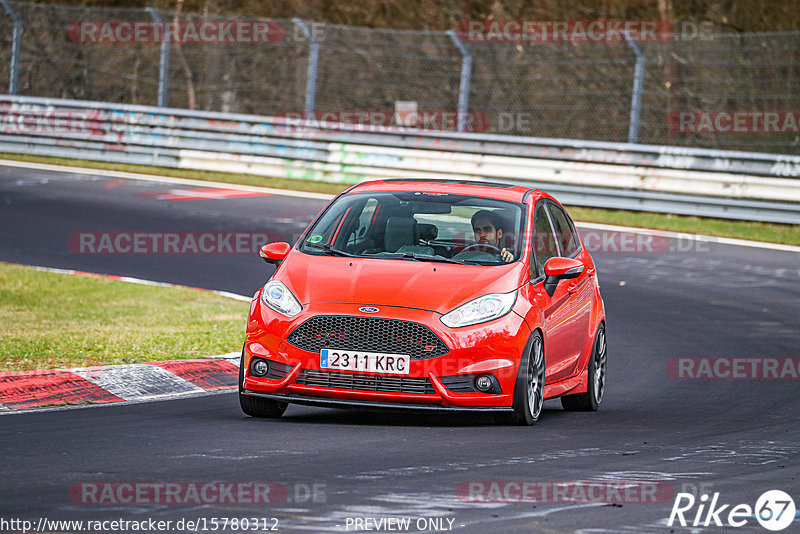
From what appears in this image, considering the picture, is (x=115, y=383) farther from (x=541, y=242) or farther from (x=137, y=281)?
(x=137, y=281)

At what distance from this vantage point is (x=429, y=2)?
34.6 m

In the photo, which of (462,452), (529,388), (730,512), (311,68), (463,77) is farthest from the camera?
(311,68)

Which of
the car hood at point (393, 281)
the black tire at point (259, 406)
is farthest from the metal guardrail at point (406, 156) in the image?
the black tire at point (259, 406)

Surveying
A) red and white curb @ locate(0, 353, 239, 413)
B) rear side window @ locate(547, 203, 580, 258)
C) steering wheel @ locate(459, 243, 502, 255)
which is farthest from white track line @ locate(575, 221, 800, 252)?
steering wheel @ locate(459, 243, 502, 255)

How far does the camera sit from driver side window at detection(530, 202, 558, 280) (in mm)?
9039

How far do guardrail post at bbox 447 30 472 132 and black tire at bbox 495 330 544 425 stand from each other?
14025mm

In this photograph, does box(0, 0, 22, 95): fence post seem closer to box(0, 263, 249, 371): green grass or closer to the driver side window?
box(0, 263, 249, 371): green grass

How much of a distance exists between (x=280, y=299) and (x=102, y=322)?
15.9 feet

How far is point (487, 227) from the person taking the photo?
9141 mm

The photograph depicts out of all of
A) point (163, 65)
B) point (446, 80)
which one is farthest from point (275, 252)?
point (446, 80)

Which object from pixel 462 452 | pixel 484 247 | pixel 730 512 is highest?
pixel 484 247

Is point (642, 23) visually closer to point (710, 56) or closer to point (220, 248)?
point (710, 56)

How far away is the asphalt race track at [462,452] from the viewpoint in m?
5.73

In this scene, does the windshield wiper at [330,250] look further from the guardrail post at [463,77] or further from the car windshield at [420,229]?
the guardrail post at [463,77]
